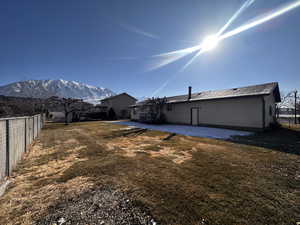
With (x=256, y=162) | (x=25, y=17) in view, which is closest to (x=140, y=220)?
(x=256, y=162)

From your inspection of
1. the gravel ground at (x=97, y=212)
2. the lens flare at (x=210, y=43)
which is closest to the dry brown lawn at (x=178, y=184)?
the gravel ground at (x=97, y=212)

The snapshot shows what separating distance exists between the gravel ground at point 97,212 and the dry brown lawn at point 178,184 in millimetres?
128

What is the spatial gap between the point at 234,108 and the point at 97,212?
37.9 ft

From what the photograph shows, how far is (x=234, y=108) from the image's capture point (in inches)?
403

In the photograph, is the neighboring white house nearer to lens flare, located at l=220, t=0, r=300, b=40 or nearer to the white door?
the white door

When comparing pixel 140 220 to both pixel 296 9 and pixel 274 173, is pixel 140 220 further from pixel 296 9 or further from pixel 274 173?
pixel 296 9

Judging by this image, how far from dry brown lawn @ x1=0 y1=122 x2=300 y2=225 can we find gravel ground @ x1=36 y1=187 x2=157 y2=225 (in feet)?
0.42

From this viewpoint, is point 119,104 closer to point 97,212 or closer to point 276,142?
point 276,142

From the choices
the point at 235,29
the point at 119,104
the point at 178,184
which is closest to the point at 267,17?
the point at 235,29

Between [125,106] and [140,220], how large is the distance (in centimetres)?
2642

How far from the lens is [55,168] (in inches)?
139

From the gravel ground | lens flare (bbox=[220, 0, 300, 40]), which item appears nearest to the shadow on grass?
the gravel ground

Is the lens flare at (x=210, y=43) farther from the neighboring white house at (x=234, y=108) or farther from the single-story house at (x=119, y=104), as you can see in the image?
the single-story house at (x=119, y=104)

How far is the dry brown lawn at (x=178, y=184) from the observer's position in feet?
Answer: 6.08
